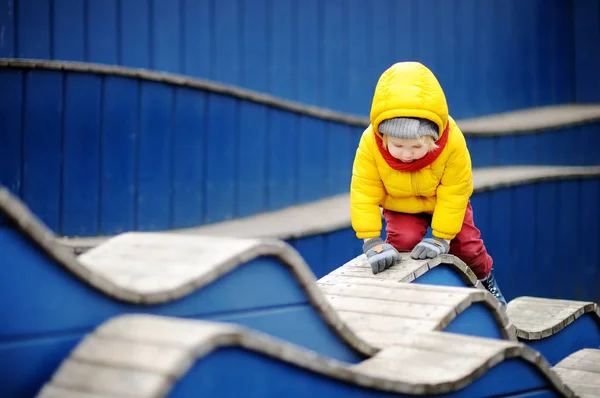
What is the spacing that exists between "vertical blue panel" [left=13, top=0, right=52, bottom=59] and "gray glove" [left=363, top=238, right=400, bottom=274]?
2.34 metres

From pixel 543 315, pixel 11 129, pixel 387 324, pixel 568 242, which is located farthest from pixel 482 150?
pixel 387 324

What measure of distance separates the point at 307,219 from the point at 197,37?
4.50 ft

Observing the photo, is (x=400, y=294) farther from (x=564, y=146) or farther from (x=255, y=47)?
(x=564, y=146)

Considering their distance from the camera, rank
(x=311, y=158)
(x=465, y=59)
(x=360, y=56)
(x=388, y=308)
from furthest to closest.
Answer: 1. (x=465, y=59)
2. (x=360, y=56)
3. (x=311, y=158)
4. (x=388, y=308)

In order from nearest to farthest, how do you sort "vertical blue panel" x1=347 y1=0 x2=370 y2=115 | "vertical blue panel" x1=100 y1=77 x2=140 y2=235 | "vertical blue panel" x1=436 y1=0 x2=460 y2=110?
"vertical blue panel" x1=100 y1=77 x2=140 y2=235
"vertical blue panel" x1=347 y1=0 x2=370 y2=115
"vertical blue panel" x1=436 y1=0 x2=460 y2=110

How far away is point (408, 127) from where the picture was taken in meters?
3.36

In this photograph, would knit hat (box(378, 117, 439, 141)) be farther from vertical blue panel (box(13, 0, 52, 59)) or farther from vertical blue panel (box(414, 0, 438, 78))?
vertical blue panel (box(414, 0, 438, 78))

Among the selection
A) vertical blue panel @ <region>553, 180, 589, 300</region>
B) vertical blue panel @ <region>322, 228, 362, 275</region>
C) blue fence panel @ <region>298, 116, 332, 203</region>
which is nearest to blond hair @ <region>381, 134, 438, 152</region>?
vertical blue panel @ <region>322, 228, 362, 275</region>

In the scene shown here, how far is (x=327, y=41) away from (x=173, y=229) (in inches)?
81.3

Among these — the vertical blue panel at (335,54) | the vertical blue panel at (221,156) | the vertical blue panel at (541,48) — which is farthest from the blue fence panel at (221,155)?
the vertical blue panel at (541,48)

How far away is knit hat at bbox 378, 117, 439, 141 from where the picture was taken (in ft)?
11.0

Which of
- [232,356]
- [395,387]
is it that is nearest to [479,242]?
[395,387]

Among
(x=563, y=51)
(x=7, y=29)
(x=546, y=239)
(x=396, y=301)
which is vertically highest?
(x=563, y=51)

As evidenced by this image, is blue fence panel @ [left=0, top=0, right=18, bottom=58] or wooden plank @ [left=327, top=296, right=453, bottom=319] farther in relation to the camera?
blue fence panel @ [left=0, top=0, right=18, bottom=58]
